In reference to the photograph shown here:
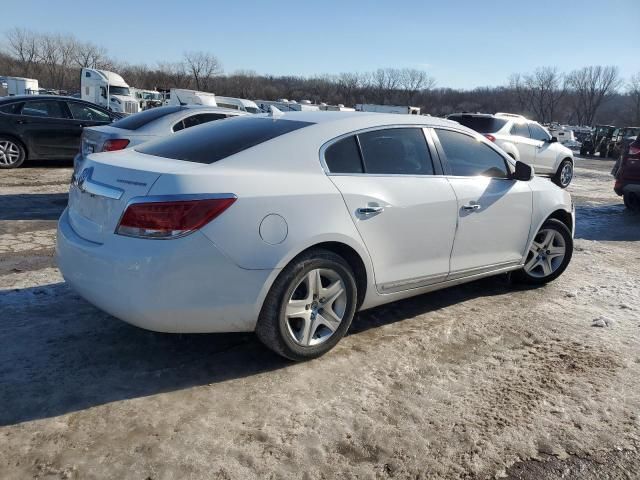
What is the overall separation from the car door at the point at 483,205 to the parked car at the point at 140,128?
14.5 ft

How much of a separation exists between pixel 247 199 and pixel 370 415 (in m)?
1.31

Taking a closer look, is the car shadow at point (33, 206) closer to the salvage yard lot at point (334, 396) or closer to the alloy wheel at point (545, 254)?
the salvage yard lot at point (334, 396)

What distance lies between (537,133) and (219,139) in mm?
11849

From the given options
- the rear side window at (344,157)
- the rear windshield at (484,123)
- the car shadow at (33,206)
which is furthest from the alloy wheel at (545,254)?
the rear windshield at (484,123)

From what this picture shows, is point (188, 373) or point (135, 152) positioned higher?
point (135, 152)

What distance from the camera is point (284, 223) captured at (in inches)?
120

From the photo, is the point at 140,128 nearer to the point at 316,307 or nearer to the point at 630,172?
the point at 316,307

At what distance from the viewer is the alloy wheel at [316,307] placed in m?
3.23

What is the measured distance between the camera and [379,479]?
2383 millimetres

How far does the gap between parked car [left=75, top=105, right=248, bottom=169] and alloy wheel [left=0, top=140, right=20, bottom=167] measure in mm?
3638

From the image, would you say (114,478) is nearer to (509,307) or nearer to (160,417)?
(160,417)

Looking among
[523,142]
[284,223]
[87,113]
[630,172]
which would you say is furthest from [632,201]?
[87,113]

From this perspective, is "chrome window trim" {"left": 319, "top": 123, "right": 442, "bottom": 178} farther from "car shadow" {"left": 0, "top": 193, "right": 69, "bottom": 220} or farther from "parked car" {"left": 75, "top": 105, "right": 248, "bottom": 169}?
"car shadow" {"left": 0, "top": 193, "right": 69, "bottom": 220}

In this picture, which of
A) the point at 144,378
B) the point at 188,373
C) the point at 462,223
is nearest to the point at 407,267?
the point at 462,223
